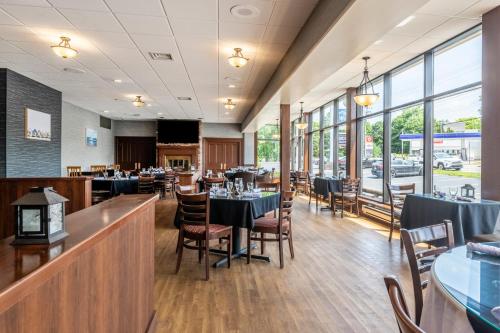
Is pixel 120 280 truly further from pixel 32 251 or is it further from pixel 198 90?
pixel 198 90

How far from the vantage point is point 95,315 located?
1.41 m

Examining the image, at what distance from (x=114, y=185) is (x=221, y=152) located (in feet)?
28.0

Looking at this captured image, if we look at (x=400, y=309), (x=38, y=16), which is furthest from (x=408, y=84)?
(x=400, y=309)

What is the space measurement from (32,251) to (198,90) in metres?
7.54

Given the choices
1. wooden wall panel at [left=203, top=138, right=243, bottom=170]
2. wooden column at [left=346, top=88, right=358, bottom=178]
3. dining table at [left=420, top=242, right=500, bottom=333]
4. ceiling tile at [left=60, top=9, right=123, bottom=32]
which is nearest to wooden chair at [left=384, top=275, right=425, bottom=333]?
dining table at [left=420, top=242, right=500, bottom=333]

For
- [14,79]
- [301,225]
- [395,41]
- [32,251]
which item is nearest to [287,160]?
[301,225]

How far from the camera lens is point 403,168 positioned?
6.90 meters

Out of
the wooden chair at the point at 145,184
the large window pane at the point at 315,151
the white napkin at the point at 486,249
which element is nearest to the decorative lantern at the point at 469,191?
the white napkin at the point at 486,249

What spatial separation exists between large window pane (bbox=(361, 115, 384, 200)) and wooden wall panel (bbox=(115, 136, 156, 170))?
32.2 ft

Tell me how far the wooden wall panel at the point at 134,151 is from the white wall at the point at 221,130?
2449 mm

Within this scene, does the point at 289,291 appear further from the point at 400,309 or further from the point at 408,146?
the point at 408,146

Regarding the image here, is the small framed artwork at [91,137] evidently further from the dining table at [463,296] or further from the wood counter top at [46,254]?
the dining table at [463,296]

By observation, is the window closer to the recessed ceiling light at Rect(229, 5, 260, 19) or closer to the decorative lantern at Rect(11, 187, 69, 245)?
the recessed ceiling light at Rect(229, 5, 260, 19)

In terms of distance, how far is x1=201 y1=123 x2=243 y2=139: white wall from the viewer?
15.5 metres
